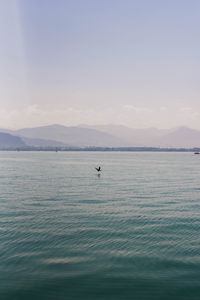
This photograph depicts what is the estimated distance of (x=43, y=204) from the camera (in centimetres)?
4884

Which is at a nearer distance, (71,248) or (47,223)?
(71,248)

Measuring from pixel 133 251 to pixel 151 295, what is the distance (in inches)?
286

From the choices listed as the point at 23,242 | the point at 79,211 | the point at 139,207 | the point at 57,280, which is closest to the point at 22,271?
the point at 57,280

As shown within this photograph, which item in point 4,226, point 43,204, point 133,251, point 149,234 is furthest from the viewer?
point 43,204

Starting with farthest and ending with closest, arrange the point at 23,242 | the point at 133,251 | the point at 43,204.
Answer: the point at 43,204, the point at 23,242, the point at 133,251

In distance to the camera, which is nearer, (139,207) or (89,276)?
(89,276)

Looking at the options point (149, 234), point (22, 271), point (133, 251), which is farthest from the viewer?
point (149, 234)

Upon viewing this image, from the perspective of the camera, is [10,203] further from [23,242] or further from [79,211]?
[23,242]

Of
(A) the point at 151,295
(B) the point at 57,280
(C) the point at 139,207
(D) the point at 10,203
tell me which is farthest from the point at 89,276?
(D) the point at 10,203

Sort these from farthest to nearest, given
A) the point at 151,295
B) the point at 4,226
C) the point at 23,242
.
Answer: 1. the point at 4,226
2. the point at 23,242
3. the point at 151,295

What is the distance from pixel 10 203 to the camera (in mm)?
49188

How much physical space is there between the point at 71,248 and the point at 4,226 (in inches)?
396

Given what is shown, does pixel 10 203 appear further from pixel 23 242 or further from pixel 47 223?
pixel 23 242

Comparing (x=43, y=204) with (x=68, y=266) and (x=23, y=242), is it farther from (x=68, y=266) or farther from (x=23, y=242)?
(x=68, y=266)
